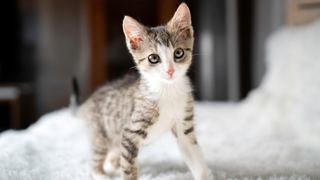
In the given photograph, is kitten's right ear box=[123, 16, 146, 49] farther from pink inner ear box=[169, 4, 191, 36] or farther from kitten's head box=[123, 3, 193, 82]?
pink inner ear box=[169, 4, 191, 36]

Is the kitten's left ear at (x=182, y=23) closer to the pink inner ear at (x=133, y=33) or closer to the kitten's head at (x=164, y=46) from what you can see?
the kitten's head at (x=164, y=46)

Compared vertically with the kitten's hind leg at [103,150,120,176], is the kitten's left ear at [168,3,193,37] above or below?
above

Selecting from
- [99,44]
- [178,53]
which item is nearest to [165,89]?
[178,53]

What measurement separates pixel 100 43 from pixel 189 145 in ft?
10.3

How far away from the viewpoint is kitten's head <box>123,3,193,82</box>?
2.80 feet

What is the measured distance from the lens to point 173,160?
1.17 meters

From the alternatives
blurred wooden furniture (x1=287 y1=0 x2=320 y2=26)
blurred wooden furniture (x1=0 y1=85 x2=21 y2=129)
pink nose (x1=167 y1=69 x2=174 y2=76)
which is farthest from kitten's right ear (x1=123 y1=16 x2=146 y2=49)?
blurred wooden furniture (x1=0 y1=85 x2=21 y2=129)

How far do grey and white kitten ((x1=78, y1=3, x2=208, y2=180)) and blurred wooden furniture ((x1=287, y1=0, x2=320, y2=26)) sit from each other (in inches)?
54.6

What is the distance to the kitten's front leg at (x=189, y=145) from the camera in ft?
2.86

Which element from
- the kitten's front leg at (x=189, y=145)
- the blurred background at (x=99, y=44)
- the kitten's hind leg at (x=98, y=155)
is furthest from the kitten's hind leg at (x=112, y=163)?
the blurred background at (x=99, y=44)

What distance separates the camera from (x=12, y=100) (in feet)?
7.68

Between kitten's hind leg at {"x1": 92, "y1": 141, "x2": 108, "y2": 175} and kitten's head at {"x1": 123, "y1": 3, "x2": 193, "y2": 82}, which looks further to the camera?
kitten's hind leg at {"x1": 92, "y1": 141, "x2": 108, "y2": 175}

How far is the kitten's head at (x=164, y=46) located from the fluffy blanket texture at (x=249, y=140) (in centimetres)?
42

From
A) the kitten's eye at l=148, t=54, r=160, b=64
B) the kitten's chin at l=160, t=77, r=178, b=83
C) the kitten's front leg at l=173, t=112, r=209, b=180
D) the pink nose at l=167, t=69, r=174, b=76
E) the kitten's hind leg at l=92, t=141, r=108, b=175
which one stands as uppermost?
the kitten's eye at l=148, t=54, r=160, b=64
